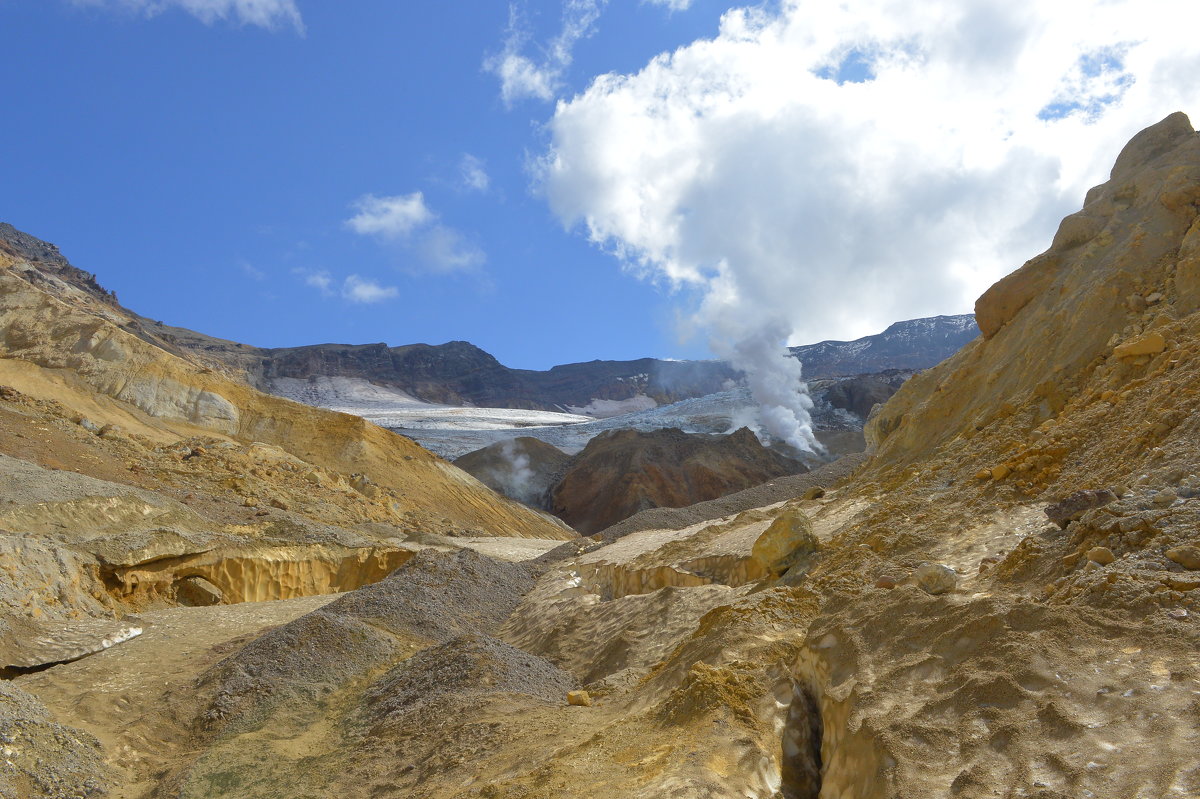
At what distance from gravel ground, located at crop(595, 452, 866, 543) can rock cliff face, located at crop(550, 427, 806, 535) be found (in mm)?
17843

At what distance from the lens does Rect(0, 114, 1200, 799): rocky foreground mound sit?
318 centimetres

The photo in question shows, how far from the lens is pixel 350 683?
829 centimetres

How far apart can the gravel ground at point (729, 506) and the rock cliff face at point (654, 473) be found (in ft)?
58.5

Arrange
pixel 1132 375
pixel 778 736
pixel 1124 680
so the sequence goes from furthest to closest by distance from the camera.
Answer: pixel 1132 375 < pixel 778 736 < pixel 1124 680

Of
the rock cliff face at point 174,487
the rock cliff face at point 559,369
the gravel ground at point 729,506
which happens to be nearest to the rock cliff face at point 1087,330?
the gravel ground at point 729,506

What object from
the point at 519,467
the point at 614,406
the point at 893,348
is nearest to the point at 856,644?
the point at 519,467

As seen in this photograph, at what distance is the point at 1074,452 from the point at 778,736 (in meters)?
3.94

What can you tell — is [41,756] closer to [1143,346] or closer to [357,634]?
Result: [357,634]

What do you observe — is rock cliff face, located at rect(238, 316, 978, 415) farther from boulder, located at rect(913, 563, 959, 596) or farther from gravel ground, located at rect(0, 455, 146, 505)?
boulder, located at rect(913, 563, 959, 596)

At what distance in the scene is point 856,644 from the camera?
13.7 feet

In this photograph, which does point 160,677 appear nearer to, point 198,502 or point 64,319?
point 198,502

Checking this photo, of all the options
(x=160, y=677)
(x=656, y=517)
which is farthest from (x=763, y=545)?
(x=656, y=517)

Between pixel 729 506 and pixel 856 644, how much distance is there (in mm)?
18733

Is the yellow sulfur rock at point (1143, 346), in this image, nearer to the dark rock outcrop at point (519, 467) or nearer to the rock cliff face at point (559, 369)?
the dark rock outcrop at point (519, 467)
